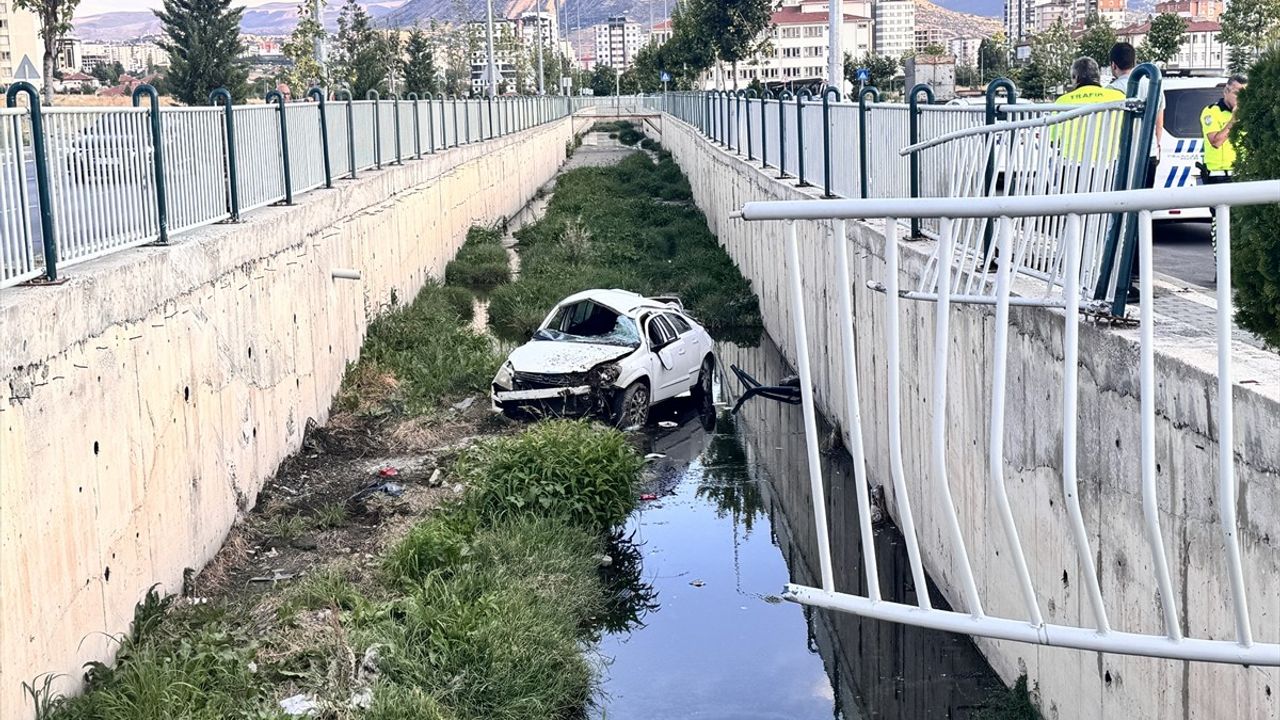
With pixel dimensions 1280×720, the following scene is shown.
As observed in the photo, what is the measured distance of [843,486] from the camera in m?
12.8

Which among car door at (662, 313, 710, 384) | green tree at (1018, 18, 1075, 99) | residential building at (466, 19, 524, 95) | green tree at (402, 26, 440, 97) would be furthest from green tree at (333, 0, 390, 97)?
car door at (662, 313, 710, 384)

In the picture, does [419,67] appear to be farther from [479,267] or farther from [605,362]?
[605,362]

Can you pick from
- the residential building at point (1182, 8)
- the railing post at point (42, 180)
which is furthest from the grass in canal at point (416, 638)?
the residential building at point (1182, 8)

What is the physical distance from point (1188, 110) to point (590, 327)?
7.43 m

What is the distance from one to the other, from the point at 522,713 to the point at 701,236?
2203 cm

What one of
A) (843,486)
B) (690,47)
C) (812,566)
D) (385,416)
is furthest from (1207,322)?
(690,47)

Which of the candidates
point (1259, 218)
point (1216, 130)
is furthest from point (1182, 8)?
point (1259, 218)

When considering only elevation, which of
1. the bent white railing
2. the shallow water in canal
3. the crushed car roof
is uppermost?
the bent white railing

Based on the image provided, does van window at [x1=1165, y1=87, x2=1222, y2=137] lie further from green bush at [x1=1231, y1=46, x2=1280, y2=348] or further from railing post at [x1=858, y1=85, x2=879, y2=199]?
green bush at [x1=1231, y1=46, x2=1280, y2=348]

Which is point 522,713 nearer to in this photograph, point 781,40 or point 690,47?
point 690,47

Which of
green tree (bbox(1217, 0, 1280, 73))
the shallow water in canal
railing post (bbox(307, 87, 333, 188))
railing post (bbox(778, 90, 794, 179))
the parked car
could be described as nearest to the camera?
the shallow water in canal

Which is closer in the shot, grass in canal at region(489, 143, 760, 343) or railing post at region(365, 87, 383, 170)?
railing post at region(365, 87, 383, 170)

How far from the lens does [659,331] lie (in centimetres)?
1539

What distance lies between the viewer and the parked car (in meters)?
14.4
